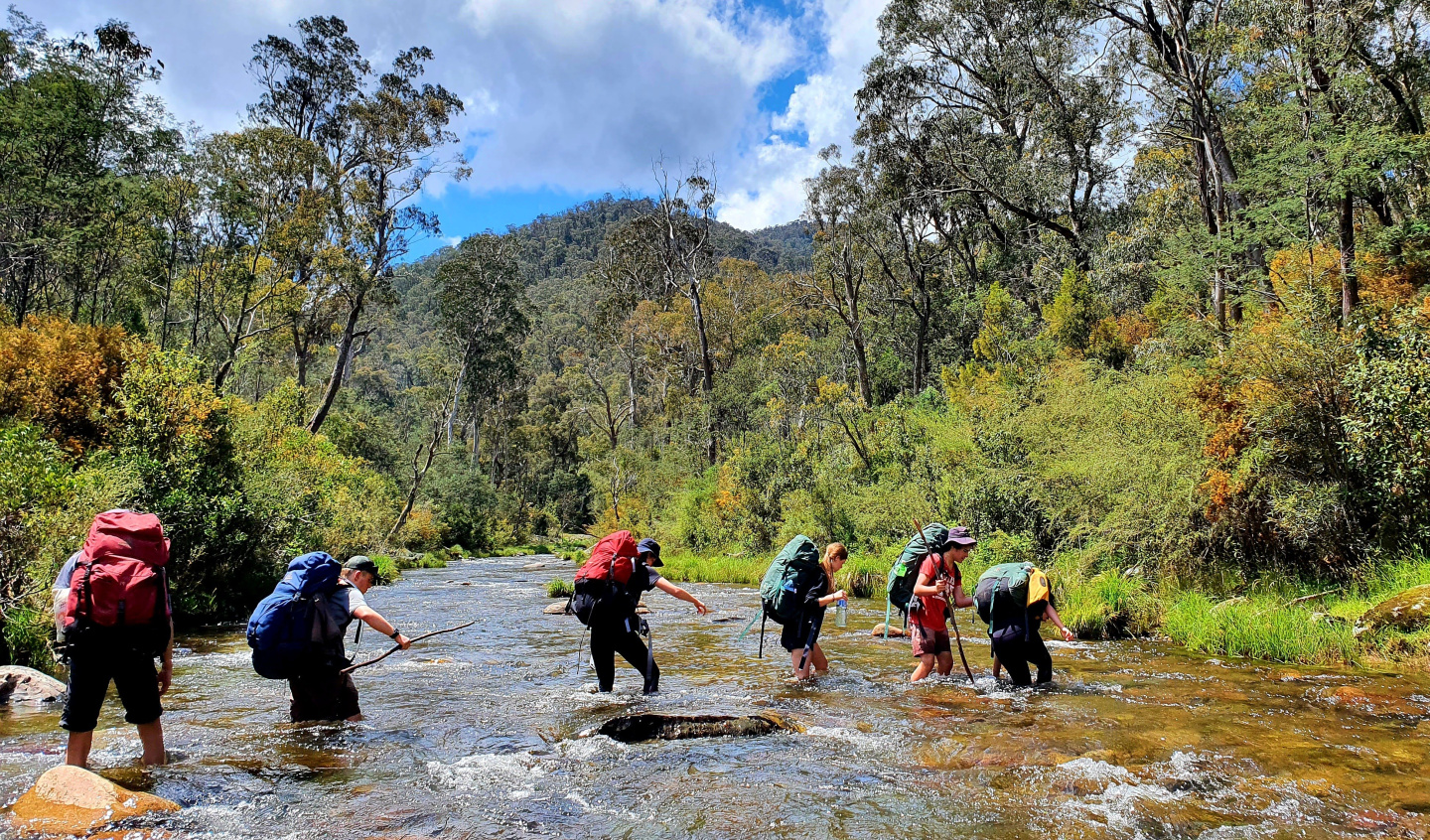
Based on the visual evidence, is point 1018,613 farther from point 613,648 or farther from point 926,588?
point 613,648

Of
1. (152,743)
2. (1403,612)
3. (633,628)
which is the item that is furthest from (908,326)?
(152,743)

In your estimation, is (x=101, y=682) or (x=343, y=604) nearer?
(x=101, y=682)

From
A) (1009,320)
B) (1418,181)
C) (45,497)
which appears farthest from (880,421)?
(45,497)

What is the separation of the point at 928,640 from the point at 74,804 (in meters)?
7.17

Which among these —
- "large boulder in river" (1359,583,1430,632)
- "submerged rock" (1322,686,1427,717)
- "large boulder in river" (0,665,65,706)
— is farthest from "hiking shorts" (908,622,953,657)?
"large boulder in river" (0,665,65,706)

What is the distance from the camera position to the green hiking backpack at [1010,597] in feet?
25.3

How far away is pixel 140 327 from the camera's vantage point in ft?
80.7

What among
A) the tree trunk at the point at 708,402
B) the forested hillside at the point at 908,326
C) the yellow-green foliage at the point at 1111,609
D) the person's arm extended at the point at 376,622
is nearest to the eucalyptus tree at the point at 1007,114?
the forested hillside at the point at 908,326

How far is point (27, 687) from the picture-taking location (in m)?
7.37

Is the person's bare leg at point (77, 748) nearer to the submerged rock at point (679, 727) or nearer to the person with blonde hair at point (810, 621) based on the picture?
the submerged rock at point (679, 727)

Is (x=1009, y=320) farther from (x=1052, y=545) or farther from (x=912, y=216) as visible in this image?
(x=1052, y=545)

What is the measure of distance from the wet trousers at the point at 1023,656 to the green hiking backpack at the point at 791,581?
6.49 ft

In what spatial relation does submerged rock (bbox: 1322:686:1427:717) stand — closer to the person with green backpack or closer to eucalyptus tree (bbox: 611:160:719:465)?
the person with green backpack

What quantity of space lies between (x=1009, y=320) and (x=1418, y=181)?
1160 centimetres
